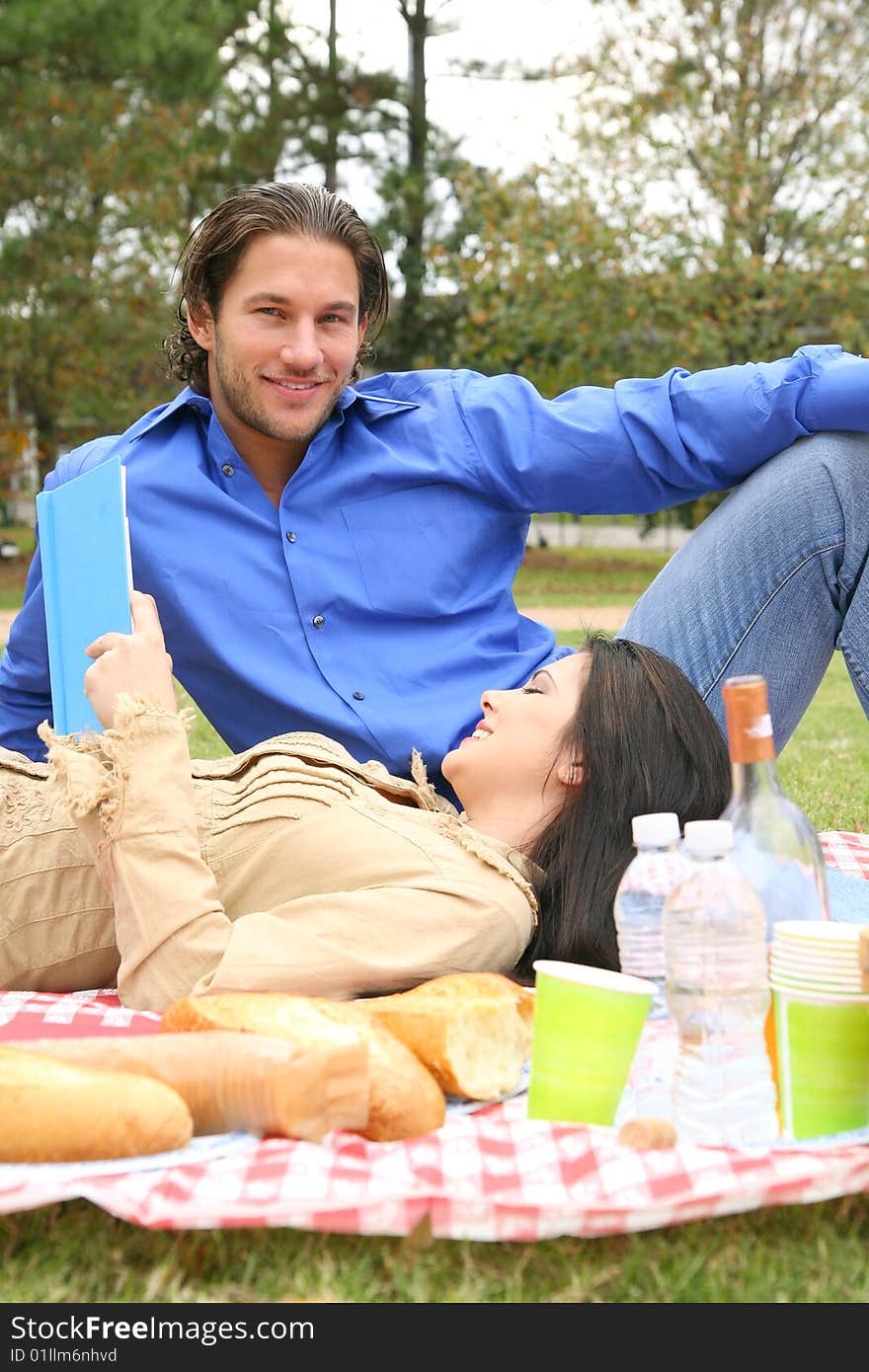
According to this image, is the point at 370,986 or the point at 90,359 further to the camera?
the point at 90,359

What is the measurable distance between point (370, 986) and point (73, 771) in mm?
689

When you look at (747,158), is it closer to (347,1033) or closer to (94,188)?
(94,188)

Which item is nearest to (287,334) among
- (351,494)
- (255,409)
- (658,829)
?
(255,409)

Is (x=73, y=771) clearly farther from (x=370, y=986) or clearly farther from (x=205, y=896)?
(x=370, y=986)

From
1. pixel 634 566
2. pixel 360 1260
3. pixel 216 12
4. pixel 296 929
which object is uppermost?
pixel 216 12

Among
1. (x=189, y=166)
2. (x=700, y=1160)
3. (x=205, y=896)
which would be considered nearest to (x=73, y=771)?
(x=205, y=896)

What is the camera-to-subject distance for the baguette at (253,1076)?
2125 mm

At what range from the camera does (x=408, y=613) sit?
3703 millimetres

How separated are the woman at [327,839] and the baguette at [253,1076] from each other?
0.28m

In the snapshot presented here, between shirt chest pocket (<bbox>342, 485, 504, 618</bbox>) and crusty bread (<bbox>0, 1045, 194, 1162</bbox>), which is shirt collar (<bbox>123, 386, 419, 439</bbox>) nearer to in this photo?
shirt chest pocket (<bbox>342, 485, 504, 618</bbox>)

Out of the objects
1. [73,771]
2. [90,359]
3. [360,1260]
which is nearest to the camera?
[360,1260]

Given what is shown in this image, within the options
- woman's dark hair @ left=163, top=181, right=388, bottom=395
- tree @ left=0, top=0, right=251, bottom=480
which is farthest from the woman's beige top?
tree @ left=0, top=0, right=251, bottom=480

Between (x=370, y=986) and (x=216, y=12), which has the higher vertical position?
(x=216, y=12)
